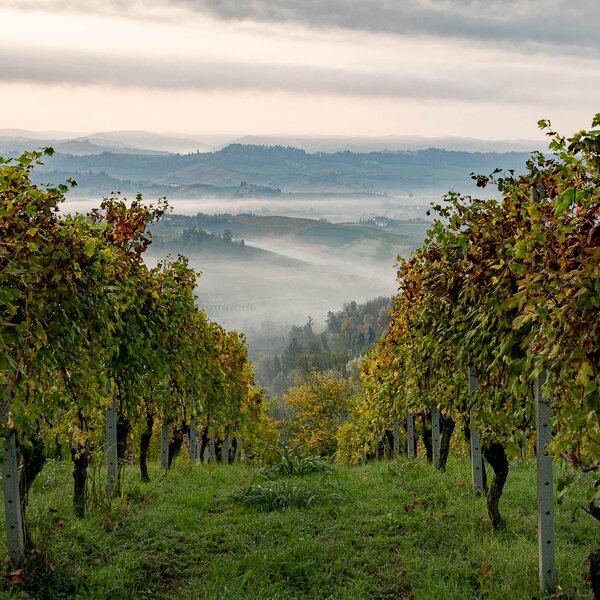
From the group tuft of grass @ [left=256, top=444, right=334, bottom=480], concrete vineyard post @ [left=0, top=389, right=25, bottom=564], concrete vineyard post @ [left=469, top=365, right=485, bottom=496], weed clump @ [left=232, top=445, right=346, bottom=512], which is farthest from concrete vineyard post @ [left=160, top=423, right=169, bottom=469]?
concrete vineyard post @ [left=0, top=389, right=25, bottom=564]

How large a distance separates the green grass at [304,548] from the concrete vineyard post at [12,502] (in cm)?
29

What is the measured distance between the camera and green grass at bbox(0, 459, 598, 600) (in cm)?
779

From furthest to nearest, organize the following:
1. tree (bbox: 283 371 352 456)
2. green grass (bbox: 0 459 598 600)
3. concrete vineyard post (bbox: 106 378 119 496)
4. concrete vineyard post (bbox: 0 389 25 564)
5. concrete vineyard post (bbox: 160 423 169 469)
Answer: tree (bbox: 283 371 352 456) < concrete vineyard post (bbox: 160 423 169 469) < concrete vineyard post (bbox: 106 378 119 496) < green grass (bbox: 0 459 598 600) < concrete vineyard post (bbox: 0 389 25 564)

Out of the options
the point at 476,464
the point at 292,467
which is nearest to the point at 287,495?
the point at 292,467

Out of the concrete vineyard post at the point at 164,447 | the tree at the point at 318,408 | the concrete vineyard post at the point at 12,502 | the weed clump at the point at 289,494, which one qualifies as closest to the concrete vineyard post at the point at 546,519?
the weed clump at the point at 289,494

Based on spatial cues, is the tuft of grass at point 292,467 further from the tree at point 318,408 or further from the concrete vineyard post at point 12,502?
the tree at point 318,408

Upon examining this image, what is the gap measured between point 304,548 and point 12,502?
4.27 meters

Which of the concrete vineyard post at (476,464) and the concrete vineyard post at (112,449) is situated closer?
A: the concrete vineyard post at (476,464)

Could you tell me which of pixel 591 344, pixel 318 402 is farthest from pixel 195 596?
pixel 318 402

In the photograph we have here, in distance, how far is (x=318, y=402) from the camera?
63.7 metres

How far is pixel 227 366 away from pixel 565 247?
2193 centimetres

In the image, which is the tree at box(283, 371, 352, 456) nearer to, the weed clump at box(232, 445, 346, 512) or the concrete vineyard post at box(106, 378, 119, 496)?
the weed clump at box(232, 445, 346, 512)

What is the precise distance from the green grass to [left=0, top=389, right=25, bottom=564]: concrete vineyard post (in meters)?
0.29

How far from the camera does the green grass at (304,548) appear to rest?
7.79 m
